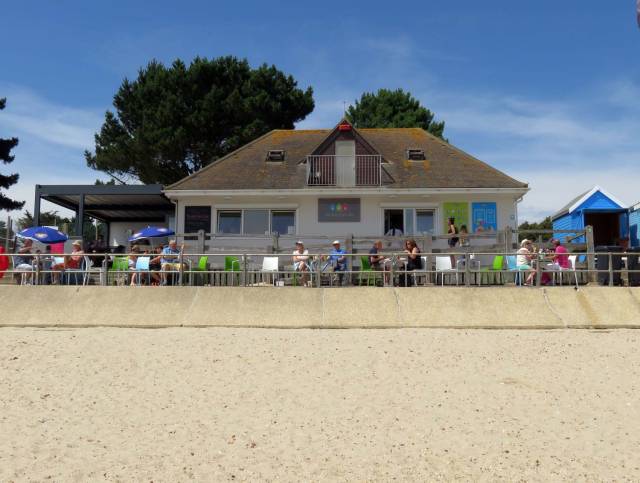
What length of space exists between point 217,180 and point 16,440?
14.2 meters

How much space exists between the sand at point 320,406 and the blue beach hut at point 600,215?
48.5ft

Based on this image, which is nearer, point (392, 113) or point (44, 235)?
point (44, 235)

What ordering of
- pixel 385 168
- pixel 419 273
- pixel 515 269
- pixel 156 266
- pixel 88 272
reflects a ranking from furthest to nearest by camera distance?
pixel 385 168 < pixel 156 266 < pixel 88 272 < pixel 419 273 < pixel 515 269

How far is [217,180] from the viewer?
63.5 ft

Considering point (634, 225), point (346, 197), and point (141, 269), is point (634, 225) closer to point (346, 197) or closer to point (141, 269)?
point (346, 197)

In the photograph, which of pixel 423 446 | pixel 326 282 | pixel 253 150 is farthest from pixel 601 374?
pixel 253 150

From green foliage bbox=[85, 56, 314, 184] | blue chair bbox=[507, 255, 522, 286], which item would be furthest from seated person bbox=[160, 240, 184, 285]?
green foliage bbox=[85, 56, 314, 184]

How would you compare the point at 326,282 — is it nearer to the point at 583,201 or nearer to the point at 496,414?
the point at 496,414

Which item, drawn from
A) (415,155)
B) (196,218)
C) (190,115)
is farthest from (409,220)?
(190,115)

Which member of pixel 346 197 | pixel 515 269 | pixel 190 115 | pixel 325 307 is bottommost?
pixel 325 307

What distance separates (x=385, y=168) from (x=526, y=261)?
27.6ft

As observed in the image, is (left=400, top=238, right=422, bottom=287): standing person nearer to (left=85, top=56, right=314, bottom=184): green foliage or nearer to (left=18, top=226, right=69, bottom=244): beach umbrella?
(left=18, top=226, right=69, bottom=244): beach umbrella

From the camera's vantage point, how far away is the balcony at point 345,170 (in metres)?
19.0

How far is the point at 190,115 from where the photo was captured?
3409cm
